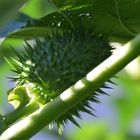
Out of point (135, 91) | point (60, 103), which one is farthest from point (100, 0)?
point (135, 91)

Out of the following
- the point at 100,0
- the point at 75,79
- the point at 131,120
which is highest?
the point at 100,0

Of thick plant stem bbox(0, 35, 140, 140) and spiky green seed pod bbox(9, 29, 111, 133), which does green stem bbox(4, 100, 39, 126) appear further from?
thick plant stem bbox(0, 35, 140, 140)

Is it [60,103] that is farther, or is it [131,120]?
[131,120]

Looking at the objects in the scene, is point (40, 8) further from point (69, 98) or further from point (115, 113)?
point (115, 113)

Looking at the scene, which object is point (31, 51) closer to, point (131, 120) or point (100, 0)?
point (100, 0)

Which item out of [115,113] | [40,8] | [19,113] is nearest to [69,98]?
[19,113]
